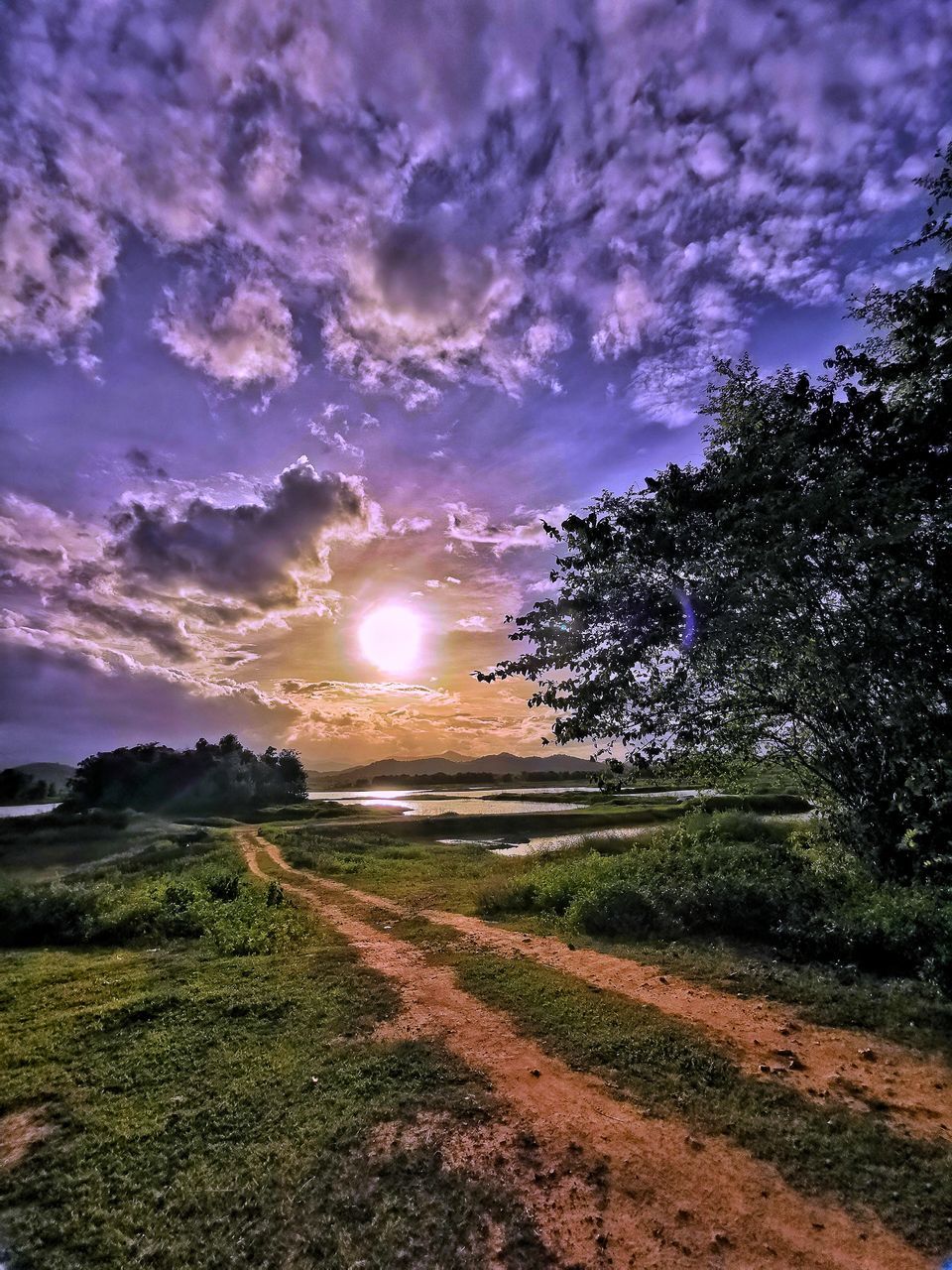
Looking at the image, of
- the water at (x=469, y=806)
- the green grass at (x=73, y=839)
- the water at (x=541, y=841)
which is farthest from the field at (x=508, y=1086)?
the water at (x=469, y=806)

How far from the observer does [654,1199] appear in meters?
5.45

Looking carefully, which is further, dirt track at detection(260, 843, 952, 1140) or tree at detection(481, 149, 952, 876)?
tree at detection(481, 149, 952, 876)

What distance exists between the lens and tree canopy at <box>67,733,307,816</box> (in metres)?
91.2

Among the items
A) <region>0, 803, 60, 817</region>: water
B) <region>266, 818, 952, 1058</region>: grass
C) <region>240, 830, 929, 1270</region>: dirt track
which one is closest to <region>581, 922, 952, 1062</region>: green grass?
<region>266, 818, 952, 1058</region>: grass

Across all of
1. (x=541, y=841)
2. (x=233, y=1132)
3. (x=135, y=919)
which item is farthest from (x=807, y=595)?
(x=541, y=841)

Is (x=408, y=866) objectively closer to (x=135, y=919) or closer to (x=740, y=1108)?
(x=135, y=919)

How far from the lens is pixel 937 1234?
4.90m

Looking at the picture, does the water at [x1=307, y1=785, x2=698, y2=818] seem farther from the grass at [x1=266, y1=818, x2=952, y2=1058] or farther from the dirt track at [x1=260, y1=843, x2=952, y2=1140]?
the dirt track at [x1=260, y1=843, x2=952, y2=1140]

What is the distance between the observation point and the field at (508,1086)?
517 cm

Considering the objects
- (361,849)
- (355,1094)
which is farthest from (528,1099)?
(361,849)

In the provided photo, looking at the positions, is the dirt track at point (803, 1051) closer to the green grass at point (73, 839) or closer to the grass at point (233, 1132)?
the grass at point (233, 1132)

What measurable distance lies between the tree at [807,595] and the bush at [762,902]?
113 centimetres

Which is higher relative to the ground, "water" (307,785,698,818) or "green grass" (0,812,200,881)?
"green grass" (0,812,200,881)

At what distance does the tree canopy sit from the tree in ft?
308
